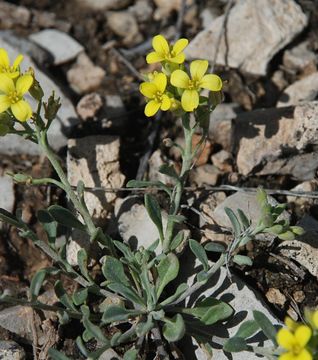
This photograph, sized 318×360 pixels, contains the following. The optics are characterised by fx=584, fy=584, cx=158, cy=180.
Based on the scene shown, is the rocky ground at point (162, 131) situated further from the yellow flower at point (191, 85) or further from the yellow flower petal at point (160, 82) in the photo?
the yellow flower petal at point (160, 82)

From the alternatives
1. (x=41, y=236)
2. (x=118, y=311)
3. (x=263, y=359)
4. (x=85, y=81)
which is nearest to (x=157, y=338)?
(x=118, y=311)

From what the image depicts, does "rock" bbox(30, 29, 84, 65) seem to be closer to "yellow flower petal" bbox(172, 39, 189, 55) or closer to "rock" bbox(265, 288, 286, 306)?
"yellow flower petal" bbox(172, 39, 189, 55)

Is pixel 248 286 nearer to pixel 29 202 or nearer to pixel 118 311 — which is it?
pixel 118 311

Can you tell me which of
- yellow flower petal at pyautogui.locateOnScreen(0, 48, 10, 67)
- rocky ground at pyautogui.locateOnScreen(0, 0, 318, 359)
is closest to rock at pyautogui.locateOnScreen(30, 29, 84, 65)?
rocky ground at pyautogui.locateOnScreen(0, 0, 318, 359)

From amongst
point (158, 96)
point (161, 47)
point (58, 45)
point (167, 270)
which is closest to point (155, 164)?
point (158, 96)

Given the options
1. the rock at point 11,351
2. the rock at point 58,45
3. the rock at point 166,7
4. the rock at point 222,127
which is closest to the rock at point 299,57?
the rock at point 222,127
